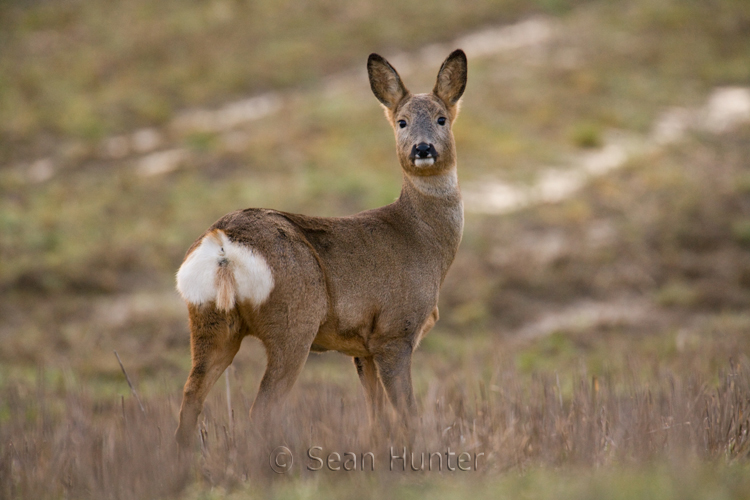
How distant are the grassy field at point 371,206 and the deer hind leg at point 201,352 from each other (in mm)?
145

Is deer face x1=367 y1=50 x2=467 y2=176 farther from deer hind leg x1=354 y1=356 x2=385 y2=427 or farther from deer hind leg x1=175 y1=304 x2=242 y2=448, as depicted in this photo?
deer hind leg x1=175 y1=304 x2=242 y2=448

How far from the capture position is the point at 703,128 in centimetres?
1947

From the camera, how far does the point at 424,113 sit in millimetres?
6266

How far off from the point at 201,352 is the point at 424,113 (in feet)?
8.69

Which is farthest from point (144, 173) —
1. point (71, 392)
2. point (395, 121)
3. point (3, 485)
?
point (3, 485)

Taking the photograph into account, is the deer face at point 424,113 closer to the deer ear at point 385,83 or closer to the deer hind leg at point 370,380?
the deer ear at point 385,83

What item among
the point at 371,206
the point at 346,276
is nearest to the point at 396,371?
the point at 346,276

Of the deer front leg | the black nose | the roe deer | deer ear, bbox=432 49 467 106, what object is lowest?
the deer front leg

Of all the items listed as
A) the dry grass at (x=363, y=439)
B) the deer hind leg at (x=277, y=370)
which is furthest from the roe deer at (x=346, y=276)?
the dry grass at (x=363, y=439)

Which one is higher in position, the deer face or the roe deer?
the deer face

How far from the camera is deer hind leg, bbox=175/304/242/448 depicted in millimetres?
4922

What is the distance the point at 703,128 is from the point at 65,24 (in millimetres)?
20295

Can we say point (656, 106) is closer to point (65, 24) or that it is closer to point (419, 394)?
point (419, 394)

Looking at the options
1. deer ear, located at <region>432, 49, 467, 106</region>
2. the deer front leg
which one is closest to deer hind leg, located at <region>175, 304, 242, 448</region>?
the deer front leg
